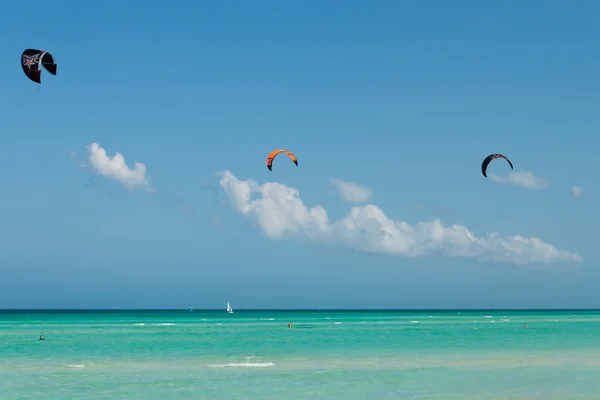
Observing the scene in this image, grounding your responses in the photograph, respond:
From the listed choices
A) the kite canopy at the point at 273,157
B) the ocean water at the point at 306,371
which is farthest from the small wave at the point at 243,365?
the kite canopy at the point at 273,157

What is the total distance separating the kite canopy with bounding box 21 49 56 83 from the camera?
2248 centimetres

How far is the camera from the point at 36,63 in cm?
2262

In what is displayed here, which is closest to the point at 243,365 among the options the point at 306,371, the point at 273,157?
the point at 306,371

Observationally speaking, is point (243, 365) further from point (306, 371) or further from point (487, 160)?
point (487, 160)

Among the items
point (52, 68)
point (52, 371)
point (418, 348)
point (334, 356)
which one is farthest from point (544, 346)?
point (52, 68)

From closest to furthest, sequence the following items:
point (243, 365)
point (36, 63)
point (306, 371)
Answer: point (36, 63)
point (306, 371)
point (243, 365)

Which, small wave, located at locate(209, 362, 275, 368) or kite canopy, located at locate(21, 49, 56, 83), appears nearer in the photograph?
kite canopy, located at locate(21, 49, 56, 83)

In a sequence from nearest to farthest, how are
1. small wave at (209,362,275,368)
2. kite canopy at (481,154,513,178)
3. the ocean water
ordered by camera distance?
the ocean water < small wave at (209,362,275,368) < kite canopy at (481,154,513,178)

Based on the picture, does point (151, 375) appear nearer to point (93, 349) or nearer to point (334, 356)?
point (334, 356)

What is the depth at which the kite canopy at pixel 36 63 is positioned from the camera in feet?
73.8

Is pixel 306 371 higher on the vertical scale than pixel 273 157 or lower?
lower

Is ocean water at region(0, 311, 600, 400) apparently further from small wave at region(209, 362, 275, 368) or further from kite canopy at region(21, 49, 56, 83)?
kite canopy at region(21, 49, 56, 83)

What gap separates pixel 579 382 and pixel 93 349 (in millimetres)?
24794

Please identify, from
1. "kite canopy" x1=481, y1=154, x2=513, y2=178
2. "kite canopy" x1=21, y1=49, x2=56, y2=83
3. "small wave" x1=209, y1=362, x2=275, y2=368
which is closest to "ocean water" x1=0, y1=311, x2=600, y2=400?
"small wave" x1=209, y1=362, x2=275, y2=368
